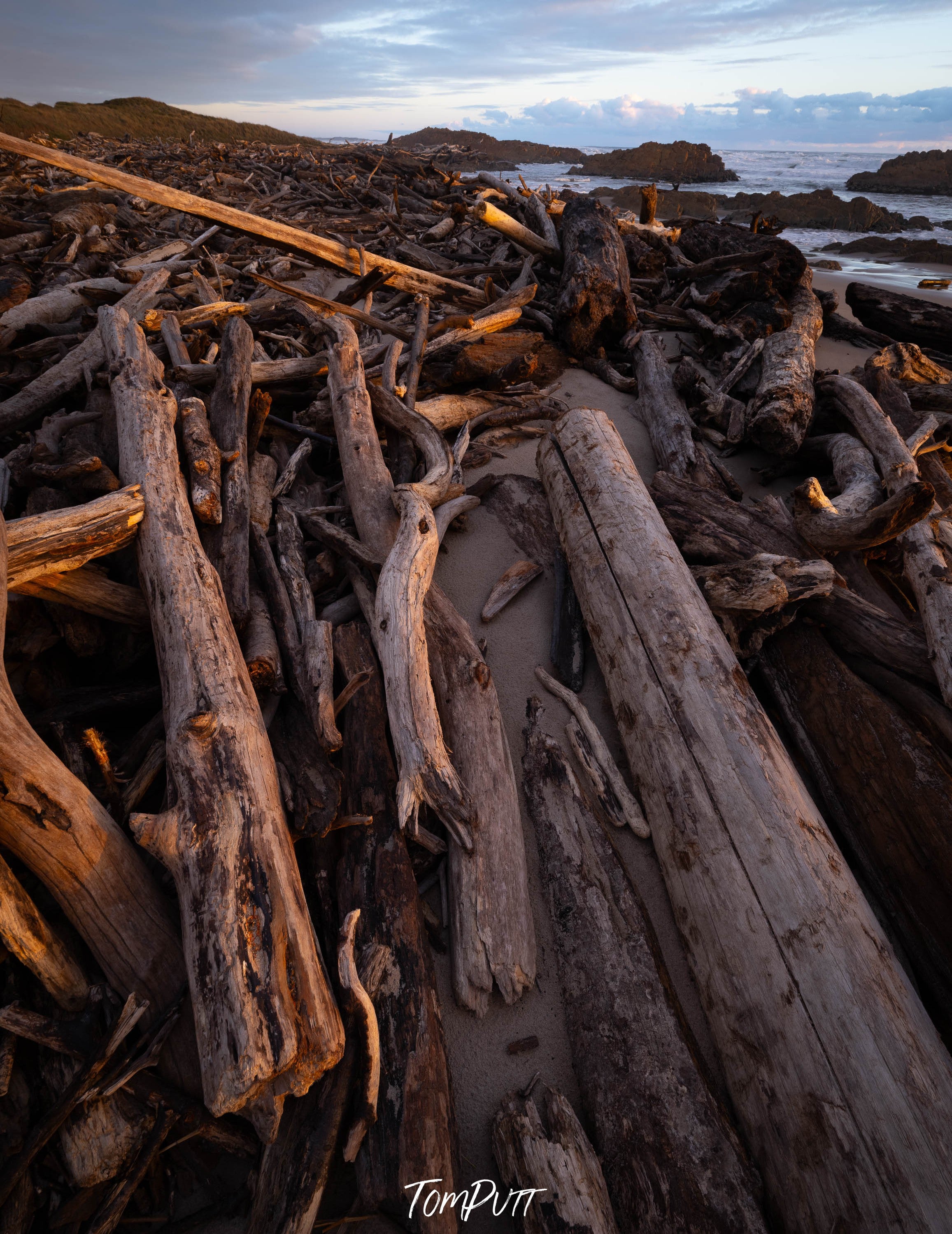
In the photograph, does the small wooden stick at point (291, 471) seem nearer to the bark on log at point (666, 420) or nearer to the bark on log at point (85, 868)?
the bark on log at point (85, 868)

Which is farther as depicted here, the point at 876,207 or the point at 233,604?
the point at 876,207

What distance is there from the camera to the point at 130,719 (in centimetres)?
280

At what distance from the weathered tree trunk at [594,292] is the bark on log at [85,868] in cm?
646

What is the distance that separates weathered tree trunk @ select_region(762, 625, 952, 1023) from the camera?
2.16 metres

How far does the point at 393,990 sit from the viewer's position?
2029mm

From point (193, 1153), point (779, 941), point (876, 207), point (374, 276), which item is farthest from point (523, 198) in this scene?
point (876, 207)

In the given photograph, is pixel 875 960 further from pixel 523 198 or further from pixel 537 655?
pixel 523 198

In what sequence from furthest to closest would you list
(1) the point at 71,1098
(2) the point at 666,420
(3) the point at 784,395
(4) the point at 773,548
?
1. (2) the point at 666,420
2. (3) the point at 784,395
3. (4) the point at 773,548
4. (1) the point at 71,1098

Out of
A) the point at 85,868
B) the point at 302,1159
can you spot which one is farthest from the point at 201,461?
the point at 302,1159

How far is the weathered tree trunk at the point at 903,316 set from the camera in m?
6.80

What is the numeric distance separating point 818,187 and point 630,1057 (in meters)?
Answer: 39.7

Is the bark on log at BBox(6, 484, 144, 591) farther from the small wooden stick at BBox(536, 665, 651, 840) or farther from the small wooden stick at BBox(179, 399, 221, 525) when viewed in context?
the small wooden stick at BBox(536, 665, 651, 840)

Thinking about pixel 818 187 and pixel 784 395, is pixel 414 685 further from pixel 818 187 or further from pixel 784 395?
pixel 818 187

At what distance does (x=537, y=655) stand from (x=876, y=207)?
2395cm
